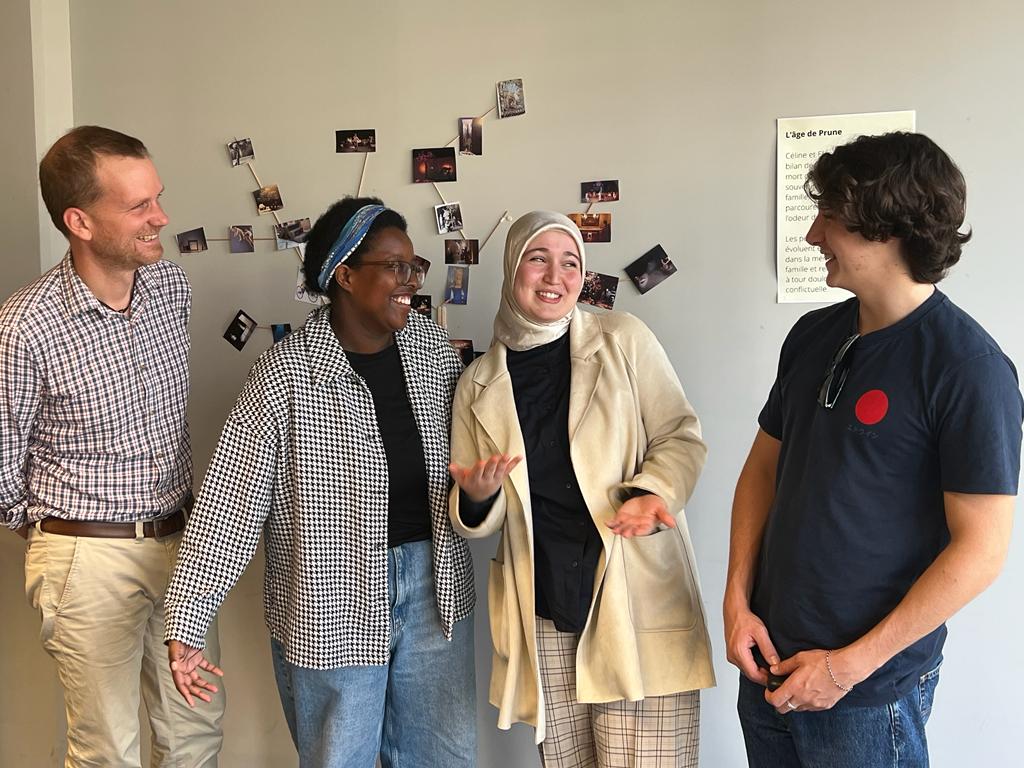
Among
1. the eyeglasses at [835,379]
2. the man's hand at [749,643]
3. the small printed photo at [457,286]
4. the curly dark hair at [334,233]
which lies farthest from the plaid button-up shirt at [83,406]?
the eyeglasses at [835,379]

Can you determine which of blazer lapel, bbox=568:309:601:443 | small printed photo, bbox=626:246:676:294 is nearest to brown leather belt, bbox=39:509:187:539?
blazer lapel, bbox=568:309:601:443

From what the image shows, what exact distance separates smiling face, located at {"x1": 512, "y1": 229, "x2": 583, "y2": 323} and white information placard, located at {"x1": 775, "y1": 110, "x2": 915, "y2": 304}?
23.7 inches

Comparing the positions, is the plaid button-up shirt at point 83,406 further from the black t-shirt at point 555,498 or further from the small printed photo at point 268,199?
the black t-shirt at point 555,498

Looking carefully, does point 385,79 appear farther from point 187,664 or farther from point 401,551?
point 187,664

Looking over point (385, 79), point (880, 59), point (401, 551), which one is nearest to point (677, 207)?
point (880, 59)

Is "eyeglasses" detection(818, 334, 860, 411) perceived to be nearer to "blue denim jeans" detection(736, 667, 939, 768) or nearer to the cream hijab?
"blue denim jeans" detection(736, 667, 939, 768)

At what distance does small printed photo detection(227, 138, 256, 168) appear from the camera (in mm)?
2297

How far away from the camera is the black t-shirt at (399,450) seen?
1.75 metres

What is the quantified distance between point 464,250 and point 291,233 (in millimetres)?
483

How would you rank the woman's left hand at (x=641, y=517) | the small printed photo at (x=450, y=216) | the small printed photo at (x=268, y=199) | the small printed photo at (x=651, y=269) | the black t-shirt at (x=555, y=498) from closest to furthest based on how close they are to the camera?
1. the woman's left hand at (x=641, y=517)
2. the black t-shirt at (x=555, y=498)
3. the small printed photo at (x=651, y=269)
4. the small printed photo at (x=450, y=216)
5. the small printed photo at (x=268, y=199)

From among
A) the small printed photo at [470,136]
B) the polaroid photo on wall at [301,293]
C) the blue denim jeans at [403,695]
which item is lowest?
the blue denim jeans at [403,695]

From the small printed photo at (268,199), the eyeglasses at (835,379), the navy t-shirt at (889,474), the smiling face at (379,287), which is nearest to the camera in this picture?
the navy t-shirt at (889,474)

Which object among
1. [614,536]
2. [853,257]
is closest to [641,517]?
[614,536]

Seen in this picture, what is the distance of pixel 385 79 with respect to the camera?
2.20m
